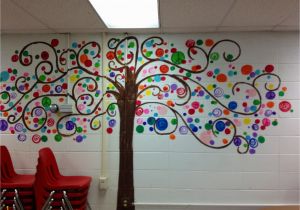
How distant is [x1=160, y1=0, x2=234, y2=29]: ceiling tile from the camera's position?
2.41 metres

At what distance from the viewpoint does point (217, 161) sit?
3209mm

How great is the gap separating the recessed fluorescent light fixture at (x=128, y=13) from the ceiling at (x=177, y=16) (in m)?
0.07

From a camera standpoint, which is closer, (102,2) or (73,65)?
(102,2)

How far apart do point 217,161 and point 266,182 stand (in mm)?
599

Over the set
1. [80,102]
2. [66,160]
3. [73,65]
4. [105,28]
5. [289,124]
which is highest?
[105,28]

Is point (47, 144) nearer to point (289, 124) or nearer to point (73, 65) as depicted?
point (73, 65)

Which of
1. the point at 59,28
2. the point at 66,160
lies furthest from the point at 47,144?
the point at 59,28

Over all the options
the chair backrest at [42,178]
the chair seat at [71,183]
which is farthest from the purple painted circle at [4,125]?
the chair seat at [71,183]

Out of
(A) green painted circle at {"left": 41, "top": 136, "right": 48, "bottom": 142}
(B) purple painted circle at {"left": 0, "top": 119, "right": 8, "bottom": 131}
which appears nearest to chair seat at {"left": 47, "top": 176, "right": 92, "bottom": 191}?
(A) green painted circle at {"left": 41, "top": 136, "right": 48, "bottom": 142}

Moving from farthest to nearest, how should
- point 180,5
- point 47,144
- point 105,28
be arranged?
point 47,144, point 105,28, point 180,5

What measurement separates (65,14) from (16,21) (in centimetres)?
60

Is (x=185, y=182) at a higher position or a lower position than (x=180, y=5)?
lower

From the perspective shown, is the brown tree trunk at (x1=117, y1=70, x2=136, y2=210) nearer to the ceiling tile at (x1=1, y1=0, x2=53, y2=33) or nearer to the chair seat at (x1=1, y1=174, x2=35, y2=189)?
the chair seat at (x1=1, y1=174, x2=35, y2=189)

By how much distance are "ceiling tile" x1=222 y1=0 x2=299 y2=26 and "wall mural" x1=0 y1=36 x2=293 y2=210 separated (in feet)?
1.26
